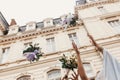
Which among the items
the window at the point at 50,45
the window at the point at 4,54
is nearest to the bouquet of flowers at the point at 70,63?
the window at the point at 50,45

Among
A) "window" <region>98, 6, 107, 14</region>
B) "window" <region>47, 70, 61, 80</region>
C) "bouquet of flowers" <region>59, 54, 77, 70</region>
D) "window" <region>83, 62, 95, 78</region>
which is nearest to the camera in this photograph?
"bouquet of flowers" <region>59, 54, 77, 70</region>

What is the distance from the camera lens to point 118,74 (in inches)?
156

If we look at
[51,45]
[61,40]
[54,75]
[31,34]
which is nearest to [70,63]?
[54,75]

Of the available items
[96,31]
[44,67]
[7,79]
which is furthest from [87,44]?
[7,79]

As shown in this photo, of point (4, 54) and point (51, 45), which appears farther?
point (4, 54)

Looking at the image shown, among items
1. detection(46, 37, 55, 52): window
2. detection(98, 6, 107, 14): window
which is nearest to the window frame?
detection(46, 37, 55, 52): window

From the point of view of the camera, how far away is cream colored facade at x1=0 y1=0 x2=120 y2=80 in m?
16.6

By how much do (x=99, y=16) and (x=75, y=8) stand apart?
3.50 m

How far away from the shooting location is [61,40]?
19906mm

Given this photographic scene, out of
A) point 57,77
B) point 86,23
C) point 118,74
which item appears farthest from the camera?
point 86,23

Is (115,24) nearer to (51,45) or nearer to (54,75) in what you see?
(51,45)

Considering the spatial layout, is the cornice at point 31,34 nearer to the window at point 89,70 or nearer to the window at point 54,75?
the window at point 54,75

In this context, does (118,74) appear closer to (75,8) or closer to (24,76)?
(24,76)

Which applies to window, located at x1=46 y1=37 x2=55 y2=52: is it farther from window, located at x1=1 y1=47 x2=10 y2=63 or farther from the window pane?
the window pane
